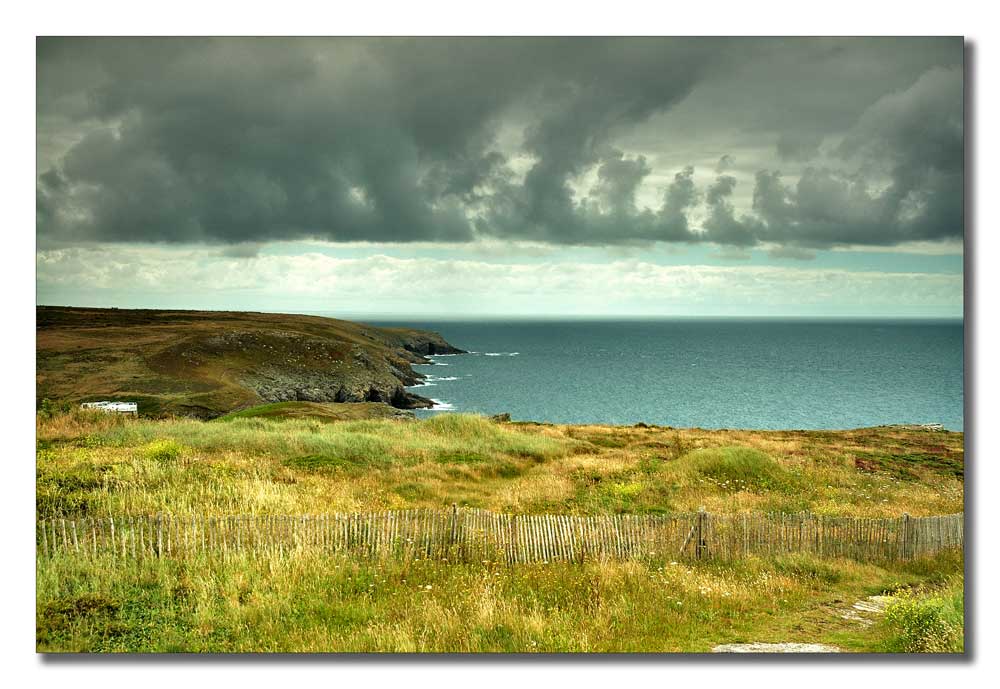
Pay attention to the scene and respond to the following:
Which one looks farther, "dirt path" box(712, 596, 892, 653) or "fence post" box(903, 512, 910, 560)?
"fence post" box(903, 512, 910, 560)

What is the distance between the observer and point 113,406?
84.6ft

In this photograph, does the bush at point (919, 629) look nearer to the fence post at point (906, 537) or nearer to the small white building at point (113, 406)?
the fence post at point (906, 537)

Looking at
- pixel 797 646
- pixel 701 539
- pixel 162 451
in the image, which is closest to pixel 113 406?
pixel 162 451

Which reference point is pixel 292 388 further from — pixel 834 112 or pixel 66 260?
pixel 834 112

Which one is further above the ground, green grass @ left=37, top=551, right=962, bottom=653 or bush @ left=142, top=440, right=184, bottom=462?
bush @ left=142, top=440, right=184, bottom=462

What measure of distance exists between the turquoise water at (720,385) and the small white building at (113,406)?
3231 centimetres

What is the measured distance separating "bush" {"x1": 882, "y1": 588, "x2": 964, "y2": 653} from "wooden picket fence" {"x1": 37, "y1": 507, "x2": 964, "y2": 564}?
2198 mm

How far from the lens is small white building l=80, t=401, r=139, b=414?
74.1 ft

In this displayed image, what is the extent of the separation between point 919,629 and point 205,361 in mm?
52553

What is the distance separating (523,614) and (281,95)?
9.57m

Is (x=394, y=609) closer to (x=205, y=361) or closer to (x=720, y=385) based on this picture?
(x=205, y=361)

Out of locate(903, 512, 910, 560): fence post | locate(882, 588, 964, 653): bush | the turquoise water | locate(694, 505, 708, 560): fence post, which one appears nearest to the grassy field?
locate(882, 588, 964, 653): bush

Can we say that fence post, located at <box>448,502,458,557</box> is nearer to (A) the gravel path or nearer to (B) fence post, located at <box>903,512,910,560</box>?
(A) the gravel path

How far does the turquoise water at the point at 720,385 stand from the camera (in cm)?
6212
